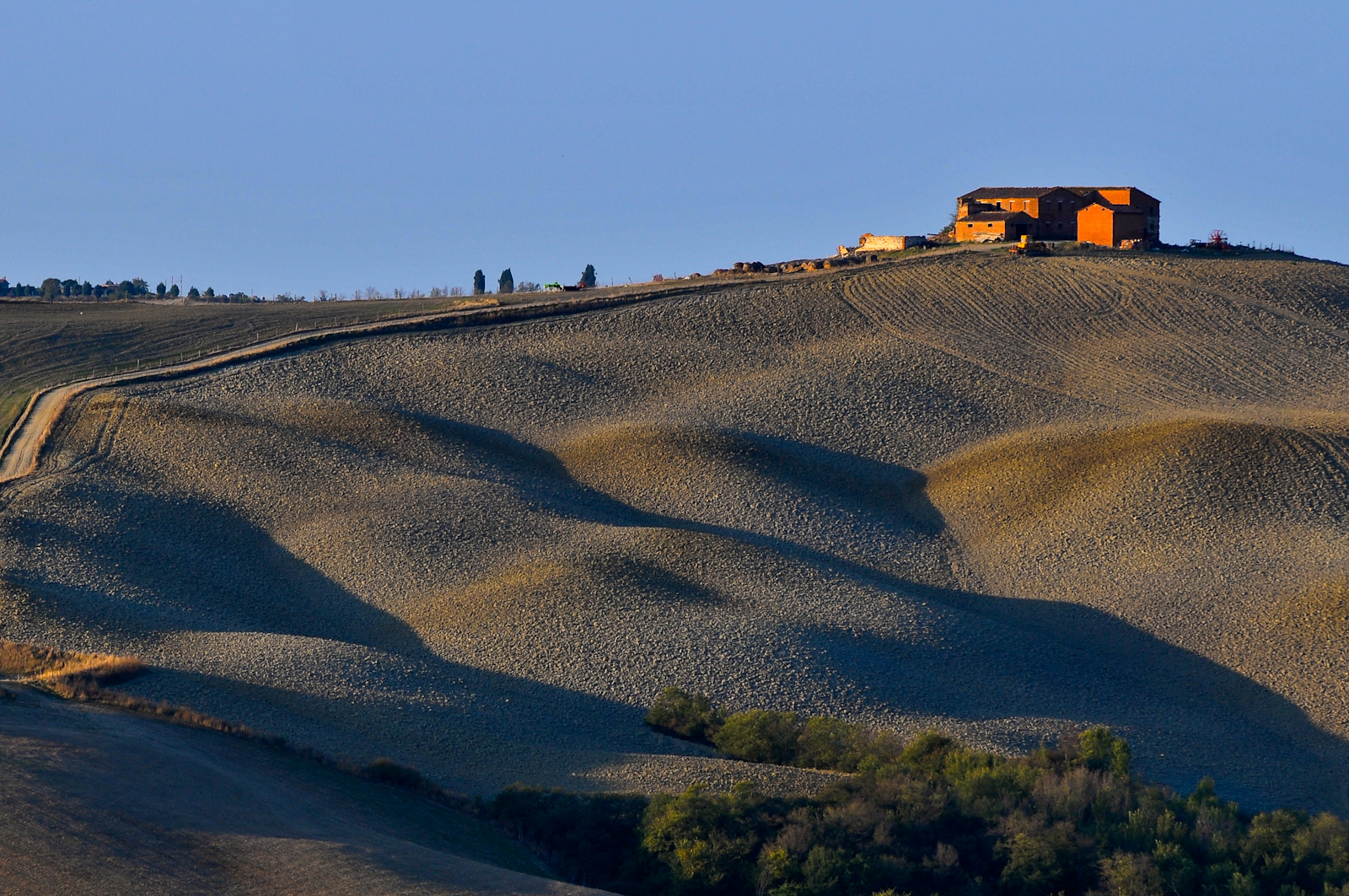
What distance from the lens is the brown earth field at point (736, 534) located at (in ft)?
109

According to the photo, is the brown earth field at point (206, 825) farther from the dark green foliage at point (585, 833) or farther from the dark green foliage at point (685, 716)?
the dark green foliage at point (685, 716)

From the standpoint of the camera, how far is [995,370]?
59.9 m

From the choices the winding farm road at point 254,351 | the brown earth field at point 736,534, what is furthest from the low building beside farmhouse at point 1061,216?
the winding farm road at point 254,351

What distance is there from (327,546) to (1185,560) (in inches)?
998

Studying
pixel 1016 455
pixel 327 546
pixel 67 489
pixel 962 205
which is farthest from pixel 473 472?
pixel 962 205

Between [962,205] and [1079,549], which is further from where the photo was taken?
[962,205]

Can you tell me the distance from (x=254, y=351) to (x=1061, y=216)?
45.8m

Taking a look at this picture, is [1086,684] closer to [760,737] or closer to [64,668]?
[760,737]

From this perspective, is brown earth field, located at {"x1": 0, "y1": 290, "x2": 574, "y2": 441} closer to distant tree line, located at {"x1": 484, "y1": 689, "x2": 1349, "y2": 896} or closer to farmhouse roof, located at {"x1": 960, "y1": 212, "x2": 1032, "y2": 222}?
farmhouse roof, located at {"x1": 960, "y1": 212, "x2": 1032, "y2": 222}

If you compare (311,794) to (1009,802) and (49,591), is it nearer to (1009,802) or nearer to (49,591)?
(1009,802)

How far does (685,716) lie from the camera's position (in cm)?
3206

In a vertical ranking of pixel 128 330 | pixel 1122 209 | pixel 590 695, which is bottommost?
pixel 590 695

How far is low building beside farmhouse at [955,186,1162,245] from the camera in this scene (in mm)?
79938

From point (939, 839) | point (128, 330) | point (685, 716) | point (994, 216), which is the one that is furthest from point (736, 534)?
point (994, 216)
